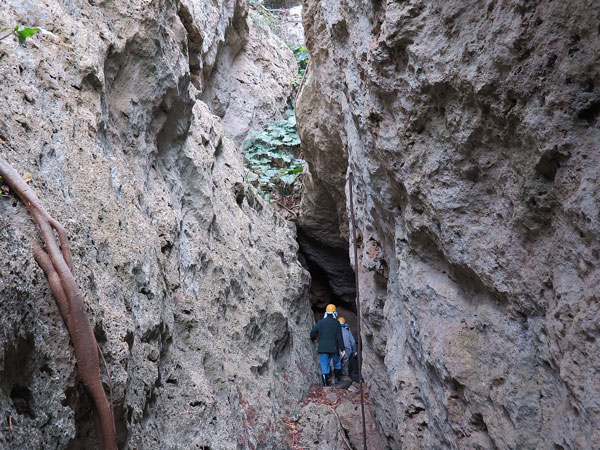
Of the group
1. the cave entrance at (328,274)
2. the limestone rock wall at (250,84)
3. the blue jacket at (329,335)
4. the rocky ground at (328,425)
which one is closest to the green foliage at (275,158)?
the limestone rock wall at (250,84)

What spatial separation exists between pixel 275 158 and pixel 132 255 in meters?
7.48

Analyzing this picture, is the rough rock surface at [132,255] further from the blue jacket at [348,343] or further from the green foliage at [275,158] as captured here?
the green foliage at [275,158]

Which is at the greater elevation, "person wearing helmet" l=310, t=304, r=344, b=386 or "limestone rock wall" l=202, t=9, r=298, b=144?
"limestone rock wall" l=202, t=9, r=298, b=144

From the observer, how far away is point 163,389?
364 cm

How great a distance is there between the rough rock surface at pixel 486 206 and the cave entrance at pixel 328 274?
5890 millimetres

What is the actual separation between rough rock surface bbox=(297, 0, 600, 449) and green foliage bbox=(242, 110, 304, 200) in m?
5.58

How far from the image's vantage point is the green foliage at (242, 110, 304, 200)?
1040 centimetres

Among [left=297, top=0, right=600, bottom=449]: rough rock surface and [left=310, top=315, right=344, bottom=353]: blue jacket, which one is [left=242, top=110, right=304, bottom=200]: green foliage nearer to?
[left=310, top=315, right=344, bottom=353]: blue jacket

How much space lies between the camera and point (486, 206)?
9.95 ft

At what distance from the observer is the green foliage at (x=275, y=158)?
10398 millimetres

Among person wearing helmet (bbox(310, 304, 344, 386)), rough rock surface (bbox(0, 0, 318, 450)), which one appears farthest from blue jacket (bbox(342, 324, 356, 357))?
rough rock surface (bbox(0, 0, 318, 450))

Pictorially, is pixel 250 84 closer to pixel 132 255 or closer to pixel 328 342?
pixel 328 342

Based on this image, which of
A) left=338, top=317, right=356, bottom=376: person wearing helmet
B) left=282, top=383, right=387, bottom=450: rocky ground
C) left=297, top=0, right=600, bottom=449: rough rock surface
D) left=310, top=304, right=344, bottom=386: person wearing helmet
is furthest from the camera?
left=338, top=317, right=356, bottom=376: person wearing helmet

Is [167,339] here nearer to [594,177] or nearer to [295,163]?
[594,177]
